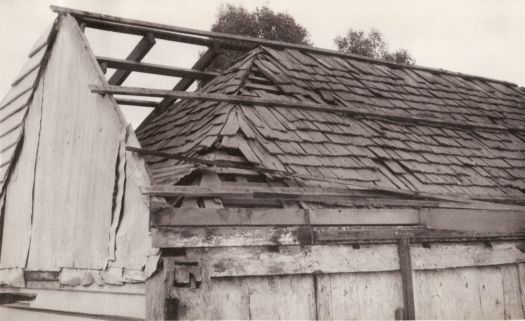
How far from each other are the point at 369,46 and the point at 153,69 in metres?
14.0

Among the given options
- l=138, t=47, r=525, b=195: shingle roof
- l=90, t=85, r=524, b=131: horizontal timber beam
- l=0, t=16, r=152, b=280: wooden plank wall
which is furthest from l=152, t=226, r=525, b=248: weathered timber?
l=90, t=85, r=524, b=131: horizontal timber beam

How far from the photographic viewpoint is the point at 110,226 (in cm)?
552

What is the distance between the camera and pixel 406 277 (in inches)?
223

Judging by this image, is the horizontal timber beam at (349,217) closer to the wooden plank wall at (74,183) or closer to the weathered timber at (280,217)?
the weathered timber at (280,217)

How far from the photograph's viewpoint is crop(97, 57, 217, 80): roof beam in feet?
25.1

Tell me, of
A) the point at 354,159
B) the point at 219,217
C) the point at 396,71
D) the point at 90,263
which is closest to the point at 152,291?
the point at 219,217

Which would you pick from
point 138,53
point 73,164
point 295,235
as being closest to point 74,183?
point 73,164

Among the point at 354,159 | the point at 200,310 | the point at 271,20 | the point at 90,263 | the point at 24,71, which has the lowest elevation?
the point at 200,310

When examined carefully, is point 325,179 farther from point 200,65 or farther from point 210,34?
point 200,65

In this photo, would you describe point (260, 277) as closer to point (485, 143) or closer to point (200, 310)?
point (200, 310)

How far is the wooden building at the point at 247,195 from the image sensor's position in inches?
195

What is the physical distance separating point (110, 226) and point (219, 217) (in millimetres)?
1298

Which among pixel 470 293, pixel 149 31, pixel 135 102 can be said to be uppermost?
pixel 149 31

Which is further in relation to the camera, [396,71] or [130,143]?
[396,71]
